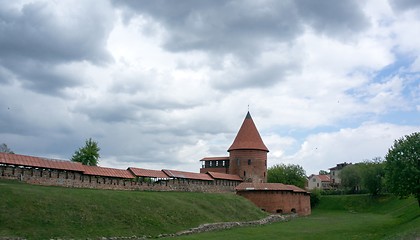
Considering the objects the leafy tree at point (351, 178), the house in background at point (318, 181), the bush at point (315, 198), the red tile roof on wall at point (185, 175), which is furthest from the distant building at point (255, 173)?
the house in background at point (318, 181)

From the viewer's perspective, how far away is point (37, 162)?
30719mm

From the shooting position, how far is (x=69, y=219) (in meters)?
24.6

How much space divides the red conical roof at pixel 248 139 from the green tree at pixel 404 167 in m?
25.6

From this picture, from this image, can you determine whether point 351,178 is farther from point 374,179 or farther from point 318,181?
point 318,181

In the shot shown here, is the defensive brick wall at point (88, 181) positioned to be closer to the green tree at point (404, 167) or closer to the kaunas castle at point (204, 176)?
the kaunas castle at point (204, 176)

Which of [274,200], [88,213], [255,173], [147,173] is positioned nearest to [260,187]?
[274,200]

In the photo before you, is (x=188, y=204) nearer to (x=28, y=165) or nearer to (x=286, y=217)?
(x=28, y=165)

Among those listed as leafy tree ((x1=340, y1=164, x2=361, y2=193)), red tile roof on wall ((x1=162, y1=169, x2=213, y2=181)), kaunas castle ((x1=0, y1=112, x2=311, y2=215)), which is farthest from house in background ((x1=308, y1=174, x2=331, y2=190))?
red tile roof on wall ((x1=162, y1=169, x2=213, y2=181))

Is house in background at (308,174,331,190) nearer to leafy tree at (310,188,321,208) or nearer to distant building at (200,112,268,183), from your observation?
leafy tree at (310,188,321,208)

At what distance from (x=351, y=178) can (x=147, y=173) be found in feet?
157

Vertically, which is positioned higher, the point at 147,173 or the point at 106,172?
the point at 147,173

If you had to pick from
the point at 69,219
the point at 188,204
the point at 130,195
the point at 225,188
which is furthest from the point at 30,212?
the point at 225,188

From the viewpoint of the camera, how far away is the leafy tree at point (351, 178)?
3031 inches

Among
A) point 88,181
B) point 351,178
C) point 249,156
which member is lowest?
point 88,181
